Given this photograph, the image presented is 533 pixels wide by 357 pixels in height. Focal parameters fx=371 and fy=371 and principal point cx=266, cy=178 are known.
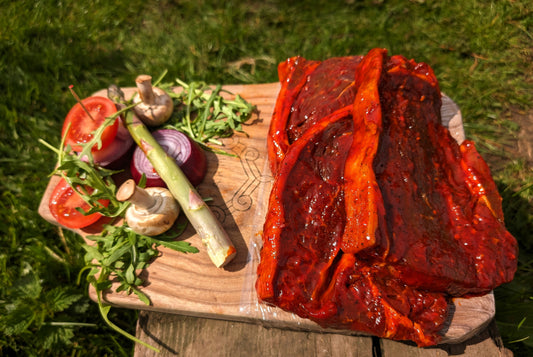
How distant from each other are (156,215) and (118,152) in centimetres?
94

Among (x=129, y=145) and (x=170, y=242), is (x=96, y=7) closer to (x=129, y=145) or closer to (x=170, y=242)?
(x=129, y=145)

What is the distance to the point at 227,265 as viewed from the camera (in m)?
3.28

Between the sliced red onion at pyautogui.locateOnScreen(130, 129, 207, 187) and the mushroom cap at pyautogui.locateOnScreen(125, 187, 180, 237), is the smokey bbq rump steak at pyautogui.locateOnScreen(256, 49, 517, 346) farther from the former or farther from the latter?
the mushroom cap at pyautogui.locateOnScreen(125, 187, 180, 237)

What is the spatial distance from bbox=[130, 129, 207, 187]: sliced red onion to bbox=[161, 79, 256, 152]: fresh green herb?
9.3 inches

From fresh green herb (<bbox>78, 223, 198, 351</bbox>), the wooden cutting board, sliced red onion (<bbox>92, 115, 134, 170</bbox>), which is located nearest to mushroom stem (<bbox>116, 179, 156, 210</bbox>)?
fresh green herb (<bbox>78, 223, 198, 351</bbox>)

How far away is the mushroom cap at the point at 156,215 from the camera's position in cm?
319

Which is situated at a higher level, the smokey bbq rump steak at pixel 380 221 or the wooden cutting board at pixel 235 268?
the smokey bbq rump steak at pixel 380 221

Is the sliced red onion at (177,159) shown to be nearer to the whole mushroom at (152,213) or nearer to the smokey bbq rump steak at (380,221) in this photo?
the whole mushroom at (152,213)

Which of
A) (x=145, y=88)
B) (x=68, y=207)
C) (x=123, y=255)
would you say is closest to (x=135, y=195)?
(x=123, y=255)

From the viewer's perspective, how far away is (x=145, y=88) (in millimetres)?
3627

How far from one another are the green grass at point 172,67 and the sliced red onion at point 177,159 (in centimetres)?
157

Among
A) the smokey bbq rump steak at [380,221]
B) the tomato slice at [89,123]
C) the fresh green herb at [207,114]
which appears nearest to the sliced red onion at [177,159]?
the fresh green herb at [207,114]

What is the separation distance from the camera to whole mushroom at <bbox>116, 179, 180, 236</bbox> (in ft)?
10.4

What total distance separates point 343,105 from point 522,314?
2.70 m
